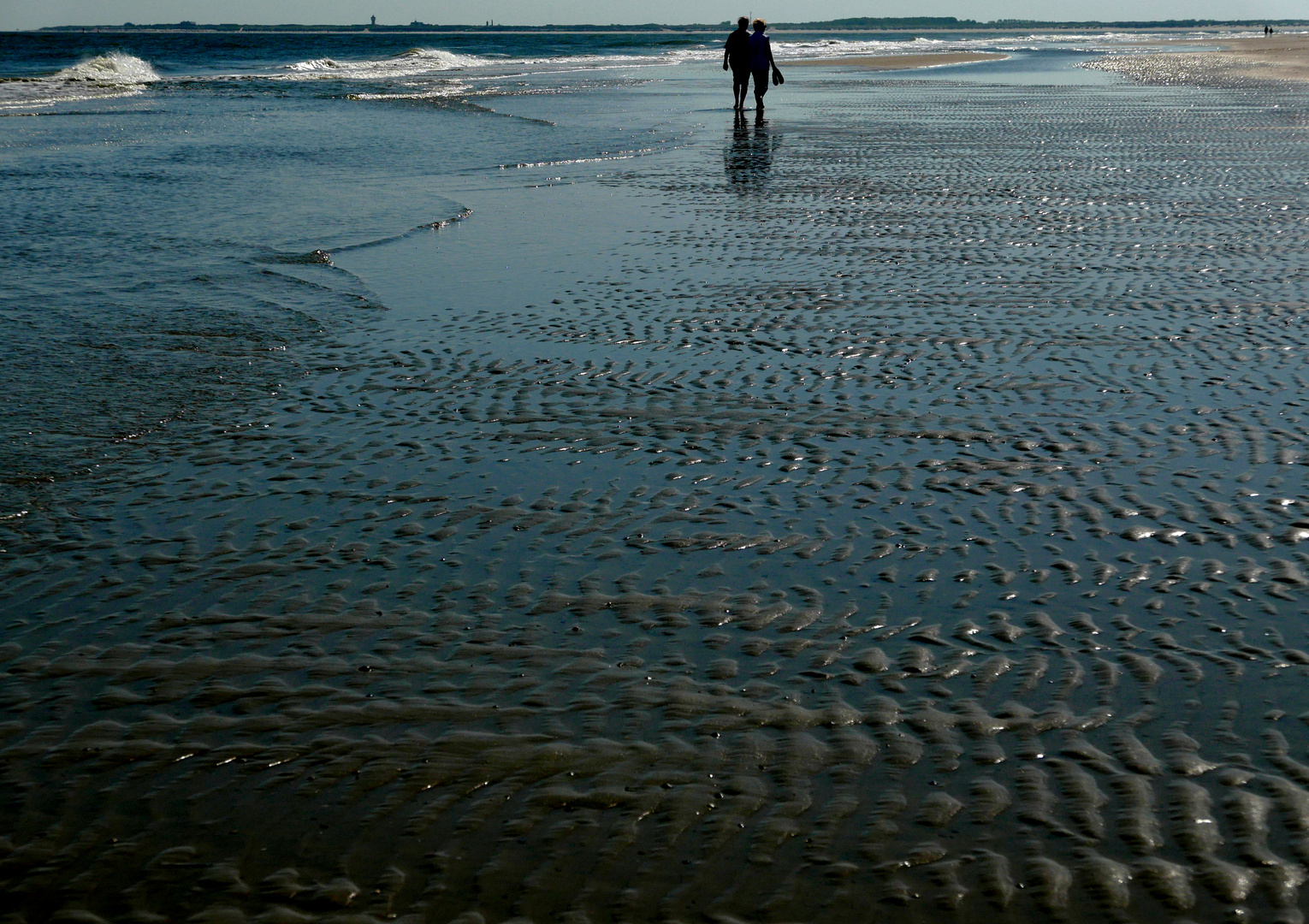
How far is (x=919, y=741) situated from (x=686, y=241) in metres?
7.73

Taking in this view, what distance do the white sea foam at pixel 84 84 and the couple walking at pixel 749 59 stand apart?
717 inches

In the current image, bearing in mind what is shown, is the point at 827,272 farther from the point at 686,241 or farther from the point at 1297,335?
the point at 1297,335

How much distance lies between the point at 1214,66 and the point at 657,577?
47067 millimetres

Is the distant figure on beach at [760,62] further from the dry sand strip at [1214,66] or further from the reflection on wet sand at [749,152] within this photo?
the dry sand strip at [1214,66]

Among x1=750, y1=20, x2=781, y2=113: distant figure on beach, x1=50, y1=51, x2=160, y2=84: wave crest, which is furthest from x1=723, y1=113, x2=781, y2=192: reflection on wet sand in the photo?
x1=50, y1=51, x2=160, y2=84: wave crest

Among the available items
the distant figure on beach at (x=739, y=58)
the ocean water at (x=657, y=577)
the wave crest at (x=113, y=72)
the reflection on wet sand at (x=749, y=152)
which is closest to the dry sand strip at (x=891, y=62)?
the distant figure on beach at (x=739, y=58)

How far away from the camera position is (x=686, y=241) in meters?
10.6

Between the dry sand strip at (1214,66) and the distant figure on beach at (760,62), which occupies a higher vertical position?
the dry sand strip at (1214,66)

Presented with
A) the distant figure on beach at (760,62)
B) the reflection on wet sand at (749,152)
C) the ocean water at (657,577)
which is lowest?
the ocean water at (657,577)

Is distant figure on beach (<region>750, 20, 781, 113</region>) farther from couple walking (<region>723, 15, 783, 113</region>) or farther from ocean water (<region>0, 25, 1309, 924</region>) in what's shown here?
ocean water (<region>0, 25, 1309, 924</region>)

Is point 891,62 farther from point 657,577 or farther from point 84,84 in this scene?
point 657,577

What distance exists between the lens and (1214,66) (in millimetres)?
44031

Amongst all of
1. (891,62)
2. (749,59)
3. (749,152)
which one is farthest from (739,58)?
(891,62)

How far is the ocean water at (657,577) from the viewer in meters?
2.98
